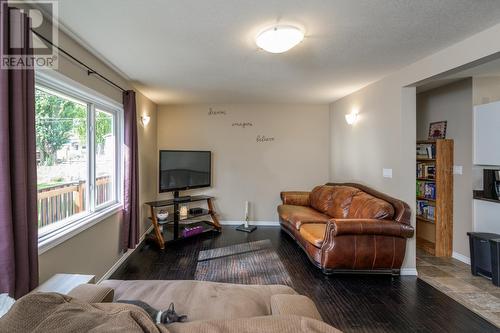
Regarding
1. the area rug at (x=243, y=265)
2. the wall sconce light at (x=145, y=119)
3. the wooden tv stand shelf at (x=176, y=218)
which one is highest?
the wall sconce light at (x=145, y=119)

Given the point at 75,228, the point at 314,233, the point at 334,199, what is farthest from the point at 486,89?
the point at 75,228

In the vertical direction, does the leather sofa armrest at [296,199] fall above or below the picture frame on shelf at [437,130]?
below

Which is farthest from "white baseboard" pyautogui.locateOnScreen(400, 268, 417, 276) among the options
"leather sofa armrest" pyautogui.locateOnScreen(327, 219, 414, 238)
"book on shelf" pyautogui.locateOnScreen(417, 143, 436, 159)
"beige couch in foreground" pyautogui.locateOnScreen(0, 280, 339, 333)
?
"beige couch in foreground" pyautogui.locateOnScreen(0, 280, 339, 333)

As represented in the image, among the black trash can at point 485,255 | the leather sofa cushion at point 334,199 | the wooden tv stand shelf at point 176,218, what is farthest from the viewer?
the wooden tv stand shelf at point 176,218

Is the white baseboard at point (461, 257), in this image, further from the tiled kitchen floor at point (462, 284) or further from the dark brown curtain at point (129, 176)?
the dark brown curtain at point (129, 176)

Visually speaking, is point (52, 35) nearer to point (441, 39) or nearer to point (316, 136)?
point (441, 39)

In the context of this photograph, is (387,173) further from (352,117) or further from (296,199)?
(296,199)

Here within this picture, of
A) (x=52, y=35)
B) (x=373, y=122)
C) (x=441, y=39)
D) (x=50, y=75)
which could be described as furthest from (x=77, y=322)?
(x=373, y=122)

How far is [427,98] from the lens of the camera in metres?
3.89

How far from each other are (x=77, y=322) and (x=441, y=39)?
10.4 feet

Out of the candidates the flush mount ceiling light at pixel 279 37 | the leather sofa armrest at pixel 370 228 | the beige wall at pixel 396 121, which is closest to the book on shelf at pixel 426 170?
the beige wall at pixel 396 121

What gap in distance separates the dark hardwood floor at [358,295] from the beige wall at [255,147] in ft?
4.68

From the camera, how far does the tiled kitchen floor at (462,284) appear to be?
2269 mm

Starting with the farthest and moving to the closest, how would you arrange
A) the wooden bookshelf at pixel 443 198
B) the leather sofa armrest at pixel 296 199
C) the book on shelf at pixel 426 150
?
1. the leather sofa armrest at pixel 296 199
2. the book on shelf at pixel 426 150
3. the wooden bookshelf at pixel 443 198
